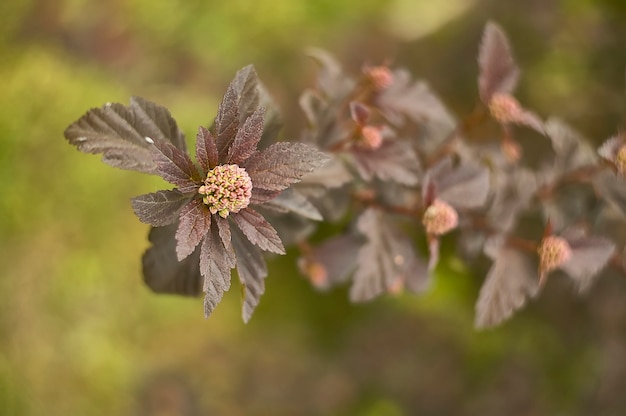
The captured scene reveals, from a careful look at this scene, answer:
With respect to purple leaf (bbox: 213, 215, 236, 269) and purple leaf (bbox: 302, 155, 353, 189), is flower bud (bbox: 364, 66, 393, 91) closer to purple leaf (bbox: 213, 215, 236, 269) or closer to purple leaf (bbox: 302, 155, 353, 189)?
purple leaf (bbox: 302, 155, 353, 189)

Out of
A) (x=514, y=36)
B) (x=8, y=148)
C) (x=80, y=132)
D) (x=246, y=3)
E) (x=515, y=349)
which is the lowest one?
(x=515, y=349)

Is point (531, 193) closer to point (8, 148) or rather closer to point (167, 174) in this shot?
point (167, 174)

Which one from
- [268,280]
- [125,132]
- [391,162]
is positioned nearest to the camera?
[125,132]

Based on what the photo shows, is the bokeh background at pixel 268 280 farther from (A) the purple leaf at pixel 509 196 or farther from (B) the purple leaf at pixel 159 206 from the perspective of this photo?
(B) the purple leaf at pixel 159 206

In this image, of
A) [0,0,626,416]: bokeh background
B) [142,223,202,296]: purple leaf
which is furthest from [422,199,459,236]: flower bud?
[0,0,626,416]: bokeh background

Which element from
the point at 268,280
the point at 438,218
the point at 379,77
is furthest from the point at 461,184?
the point at 268,280

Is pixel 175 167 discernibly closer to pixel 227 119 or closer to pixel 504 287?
pixel 227 119

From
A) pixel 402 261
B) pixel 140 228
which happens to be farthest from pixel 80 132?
pixel 140 228
